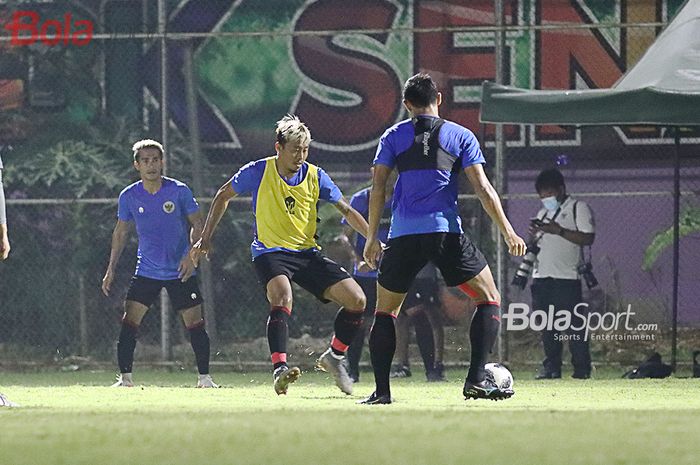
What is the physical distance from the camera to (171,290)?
15445 millimetres

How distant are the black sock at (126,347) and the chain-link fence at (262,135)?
2840mm

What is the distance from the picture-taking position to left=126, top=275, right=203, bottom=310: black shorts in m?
15.4

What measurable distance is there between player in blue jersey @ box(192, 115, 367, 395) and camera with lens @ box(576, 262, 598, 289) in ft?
13.9

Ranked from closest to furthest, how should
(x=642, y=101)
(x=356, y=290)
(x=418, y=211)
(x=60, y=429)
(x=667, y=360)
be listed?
(x=60, y=429) < (x=418, y=211) < (x=356, y=290) < (x=642, y=101) < (x=667, y=360)

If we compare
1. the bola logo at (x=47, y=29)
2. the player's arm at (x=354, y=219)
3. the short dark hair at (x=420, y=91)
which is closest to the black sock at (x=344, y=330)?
the player's arm at (x=354, y=219)

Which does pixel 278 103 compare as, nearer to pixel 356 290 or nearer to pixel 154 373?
pixel 154 373

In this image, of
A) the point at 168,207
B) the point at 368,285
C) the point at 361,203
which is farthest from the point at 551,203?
the point at 168,207

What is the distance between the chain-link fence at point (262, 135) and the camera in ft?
61.0

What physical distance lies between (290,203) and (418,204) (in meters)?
1.90

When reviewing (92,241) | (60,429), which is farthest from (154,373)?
(60,429)

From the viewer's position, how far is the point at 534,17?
61.5 ft

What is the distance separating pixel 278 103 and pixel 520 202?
2.71 metres

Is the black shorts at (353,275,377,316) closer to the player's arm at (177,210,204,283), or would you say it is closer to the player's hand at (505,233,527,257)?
the player's arm at (177,210,204,283)

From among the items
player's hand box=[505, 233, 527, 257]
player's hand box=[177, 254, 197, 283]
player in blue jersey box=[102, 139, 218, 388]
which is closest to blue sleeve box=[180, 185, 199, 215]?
player in blue jersey box=[102, 139, 218, 388]
